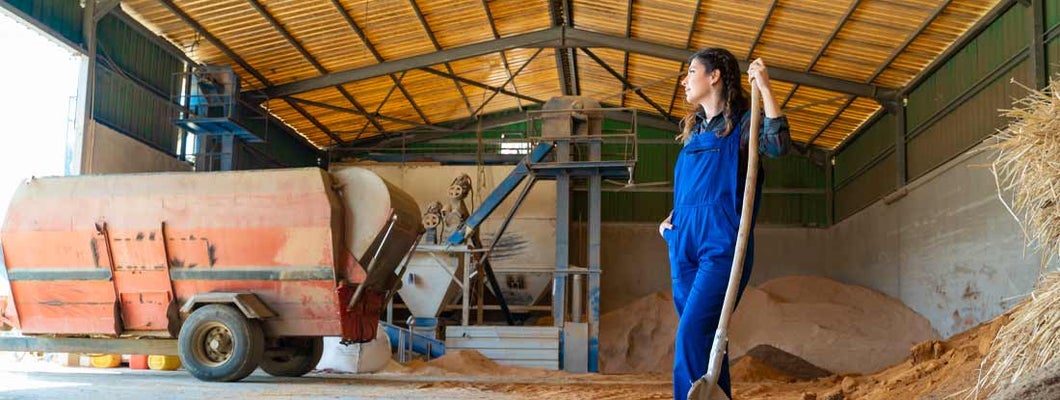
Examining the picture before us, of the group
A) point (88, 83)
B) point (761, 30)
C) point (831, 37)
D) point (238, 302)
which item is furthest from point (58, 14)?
point (831, 37)

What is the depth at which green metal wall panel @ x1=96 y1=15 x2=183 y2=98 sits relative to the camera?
17.1 m

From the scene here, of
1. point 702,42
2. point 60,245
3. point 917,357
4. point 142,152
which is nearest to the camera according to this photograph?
point 917,357

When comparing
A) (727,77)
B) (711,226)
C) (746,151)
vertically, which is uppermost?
(727,77)

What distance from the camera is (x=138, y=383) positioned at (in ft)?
28.3

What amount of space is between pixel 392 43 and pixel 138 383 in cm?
1425

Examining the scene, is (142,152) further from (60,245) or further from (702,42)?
(702,42)

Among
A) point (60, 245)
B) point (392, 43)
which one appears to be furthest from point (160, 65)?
point (60, 245)

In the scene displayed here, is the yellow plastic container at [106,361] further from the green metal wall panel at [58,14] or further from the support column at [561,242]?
the support column at [561,242]

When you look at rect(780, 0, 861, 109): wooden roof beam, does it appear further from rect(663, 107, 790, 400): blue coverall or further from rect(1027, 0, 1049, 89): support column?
rect(663, 107, 790, 400): blue coverall

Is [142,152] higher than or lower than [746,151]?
higher

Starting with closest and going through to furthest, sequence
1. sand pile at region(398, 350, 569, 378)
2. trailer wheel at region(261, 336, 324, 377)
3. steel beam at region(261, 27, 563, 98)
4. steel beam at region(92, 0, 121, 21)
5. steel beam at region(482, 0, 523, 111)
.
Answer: trailer wheel at region(261, 336, 324, 377) → sand pile at region(398, 350, 569, 378) → steel beam at region(92, 0, 121, 21) → steel beam at region(482, 0, 523, 111) → steel beam at region(261, 27, 563, 98)

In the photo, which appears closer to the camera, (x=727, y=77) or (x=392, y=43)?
(x=727, y=77)

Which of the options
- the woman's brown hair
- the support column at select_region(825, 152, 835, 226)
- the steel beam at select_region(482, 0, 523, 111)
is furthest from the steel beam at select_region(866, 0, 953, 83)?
the woman's brown hair

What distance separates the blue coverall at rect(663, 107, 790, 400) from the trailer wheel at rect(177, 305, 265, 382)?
276 inches
